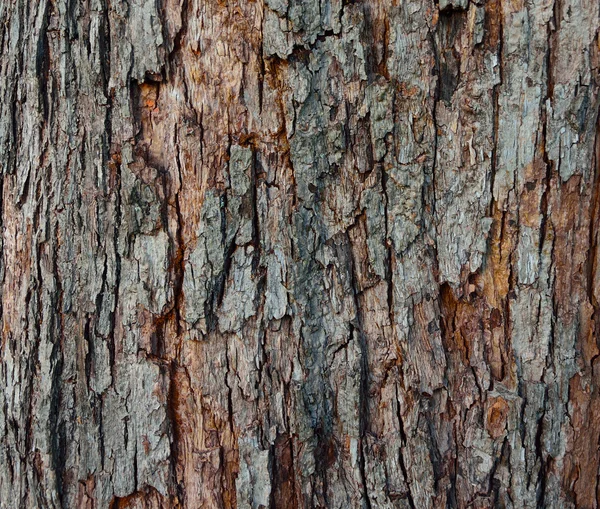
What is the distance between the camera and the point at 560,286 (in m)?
1.33

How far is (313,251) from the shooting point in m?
1.38

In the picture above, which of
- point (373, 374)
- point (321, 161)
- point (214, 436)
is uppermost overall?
point (321, 161)

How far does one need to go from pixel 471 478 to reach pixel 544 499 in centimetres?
19

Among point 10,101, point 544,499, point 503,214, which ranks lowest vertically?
point 544,499

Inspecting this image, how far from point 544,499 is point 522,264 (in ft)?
2.05

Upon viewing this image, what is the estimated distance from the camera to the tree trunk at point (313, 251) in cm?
132

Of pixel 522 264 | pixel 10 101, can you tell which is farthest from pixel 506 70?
pixel 10 101

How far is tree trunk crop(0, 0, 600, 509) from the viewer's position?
4.34 feet

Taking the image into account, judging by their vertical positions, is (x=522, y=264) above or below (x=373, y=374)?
above

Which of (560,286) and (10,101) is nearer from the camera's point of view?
(560,286)

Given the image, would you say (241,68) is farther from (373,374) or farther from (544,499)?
(544,499)

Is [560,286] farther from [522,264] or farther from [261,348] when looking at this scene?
Answer: [261,348]

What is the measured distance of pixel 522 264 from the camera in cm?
133

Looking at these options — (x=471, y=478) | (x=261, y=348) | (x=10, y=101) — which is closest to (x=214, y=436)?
(x=261, y=348)
